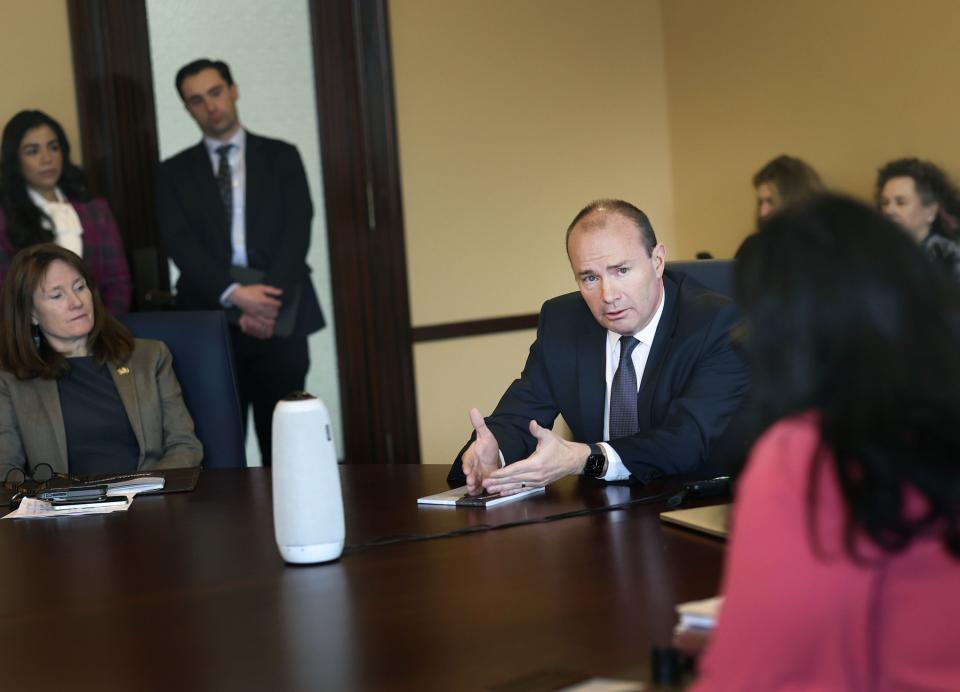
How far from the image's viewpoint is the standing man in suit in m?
5.32

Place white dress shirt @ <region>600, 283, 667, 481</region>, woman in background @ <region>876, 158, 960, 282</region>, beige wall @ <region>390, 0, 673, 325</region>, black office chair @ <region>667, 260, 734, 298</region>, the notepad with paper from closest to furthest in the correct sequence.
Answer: the notepad with paper → white dress shirt @ <region>600, 283, 667, 481</region> → black office chair @ <region>667, 260, 734, 298</region> → woman in background @ <region>876, 158, 960, 282</region> → beige wall @ <region>390, 0, 673, 325</region>

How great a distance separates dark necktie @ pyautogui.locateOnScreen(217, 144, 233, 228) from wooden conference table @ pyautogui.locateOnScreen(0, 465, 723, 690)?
9.89 feet

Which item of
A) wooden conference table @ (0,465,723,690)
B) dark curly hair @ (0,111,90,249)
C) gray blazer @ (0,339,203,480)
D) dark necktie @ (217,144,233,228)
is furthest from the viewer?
dark necktie @ (217,144,233,228)

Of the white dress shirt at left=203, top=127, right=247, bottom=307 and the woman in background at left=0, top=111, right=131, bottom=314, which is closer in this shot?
the woman in background at left=0, top=111, right=131, bottom=314

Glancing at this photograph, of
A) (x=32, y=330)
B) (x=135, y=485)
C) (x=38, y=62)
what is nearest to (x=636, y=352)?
(x=135, y=485)

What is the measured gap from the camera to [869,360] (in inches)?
40.0

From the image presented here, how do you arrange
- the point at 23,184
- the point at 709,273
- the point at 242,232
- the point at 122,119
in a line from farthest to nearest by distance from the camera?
the point at 242,232 → the point at 122,119 → the point at 23,184 → the point at 709,273

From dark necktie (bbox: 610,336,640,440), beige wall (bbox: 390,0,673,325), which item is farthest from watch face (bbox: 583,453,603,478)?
beige wall (bbox: 390,0,673,325)

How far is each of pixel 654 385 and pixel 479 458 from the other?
57cm

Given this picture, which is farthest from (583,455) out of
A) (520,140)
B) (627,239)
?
(520,140)

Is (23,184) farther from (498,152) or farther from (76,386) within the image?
(498,152)

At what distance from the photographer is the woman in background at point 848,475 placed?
1007 mm

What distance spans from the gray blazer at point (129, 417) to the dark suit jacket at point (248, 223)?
5.55 ft

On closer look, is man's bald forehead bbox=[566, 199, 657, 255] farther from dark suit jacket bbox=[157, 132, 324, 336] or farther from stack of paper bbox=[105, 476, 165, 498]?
dark suit jacket bbox=[157, 132, 324, 336]
